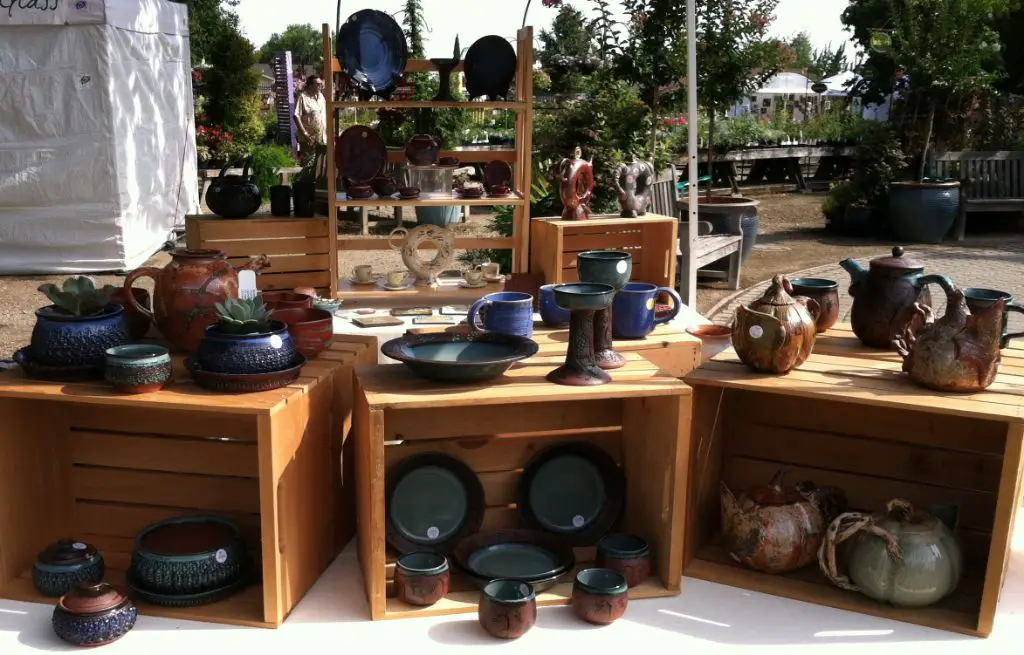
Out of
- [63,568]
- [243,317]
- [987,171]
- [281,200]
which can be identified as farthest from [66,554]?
[987,171]

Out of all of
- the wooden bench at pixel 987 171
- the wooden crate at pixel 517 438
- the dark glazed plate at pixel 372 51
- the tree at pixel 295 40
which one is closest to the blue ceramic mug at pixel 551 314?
the wooden crate at pixel 517 438

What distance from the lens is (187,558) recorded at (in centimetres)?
231

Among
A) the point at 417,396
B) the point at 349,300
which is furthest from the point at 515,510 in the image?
the point at 349,300

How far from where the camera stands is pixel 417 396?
7.27 ft

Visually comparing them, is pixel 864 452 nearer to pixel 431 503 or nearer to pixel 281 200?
pixel 431 503

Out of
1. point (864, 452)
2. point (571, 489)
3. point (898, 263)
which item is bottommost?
point (571, 489)

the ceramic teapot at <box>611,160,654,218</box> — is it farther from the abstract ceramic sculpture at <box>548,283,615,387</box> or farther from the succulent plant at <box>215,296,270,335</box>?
the succulent plant at <box>215,296,270,335</box>

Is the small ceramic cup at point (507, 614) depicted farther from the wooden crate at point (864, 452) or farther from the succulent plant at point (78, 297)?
the succulent plant at point (78, 297)

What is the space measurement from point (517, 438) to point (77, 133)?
6.51 meters

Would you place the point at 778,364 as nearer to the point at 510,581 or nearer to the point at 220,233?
the point at 510,581

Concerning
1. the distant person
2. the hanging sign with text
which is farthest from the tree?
the hanging sign with text

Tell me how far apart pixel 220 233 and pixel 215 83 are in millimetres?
11123

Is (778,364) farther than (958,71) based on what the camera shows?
No

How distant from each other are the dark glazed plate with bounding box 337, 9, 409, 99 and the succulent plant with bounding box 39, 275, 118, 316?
249cm
